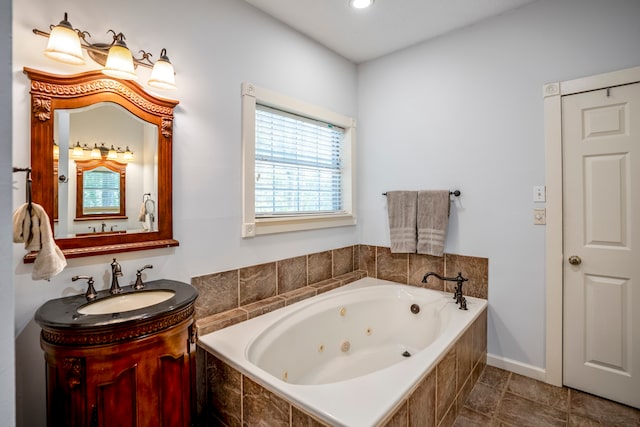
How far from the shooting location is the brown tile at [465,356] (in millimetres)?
1865

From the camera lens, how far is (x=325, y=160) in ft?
9.61

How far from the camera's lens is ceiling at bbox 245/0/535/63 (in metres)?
2.17

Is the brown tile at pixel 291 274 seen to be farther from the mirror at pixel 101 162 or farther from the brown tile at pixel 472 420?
the brown tile at pixel 472 420

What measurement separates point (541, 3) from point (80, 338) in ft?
10.7

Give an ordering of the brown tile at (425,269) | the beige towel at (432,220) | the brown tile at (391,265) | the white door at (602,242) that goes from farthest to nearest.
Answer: the brown tile at (391,265) < the brown tile at (425,269) < the beige towel at (432,220) < the white door at (602,242)

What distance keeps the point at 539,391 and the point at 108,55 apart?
3.24m

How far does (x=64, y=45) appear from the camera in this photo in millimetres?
1274

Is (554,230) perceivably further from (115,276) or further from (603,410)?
(115,276)

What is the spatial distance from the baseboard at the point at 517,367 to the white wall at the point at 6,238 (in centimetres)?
277

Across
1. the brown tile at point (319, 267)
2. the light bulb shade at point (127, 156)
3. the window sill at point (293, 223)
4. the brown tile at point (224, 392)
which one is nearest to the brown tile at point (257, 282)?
the window sill at point (293, 223)

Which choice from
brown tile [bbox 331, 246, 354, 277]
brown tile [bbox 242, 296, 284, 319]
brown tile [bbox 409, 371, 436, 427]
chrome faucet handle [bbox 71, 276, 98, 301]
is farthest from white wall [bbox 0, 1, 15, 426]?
brown tile [bbox 331, 246, 354, 277]

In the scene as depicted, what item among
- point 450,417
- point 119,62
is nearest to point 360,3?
point 119,62

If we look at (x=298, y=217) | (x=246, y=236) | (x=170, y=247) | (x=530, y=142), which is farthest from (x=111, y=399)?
(x=530, y=142)

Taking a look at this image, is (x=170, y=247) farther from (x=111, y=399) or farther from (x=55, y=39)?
(x=55, y=39)
